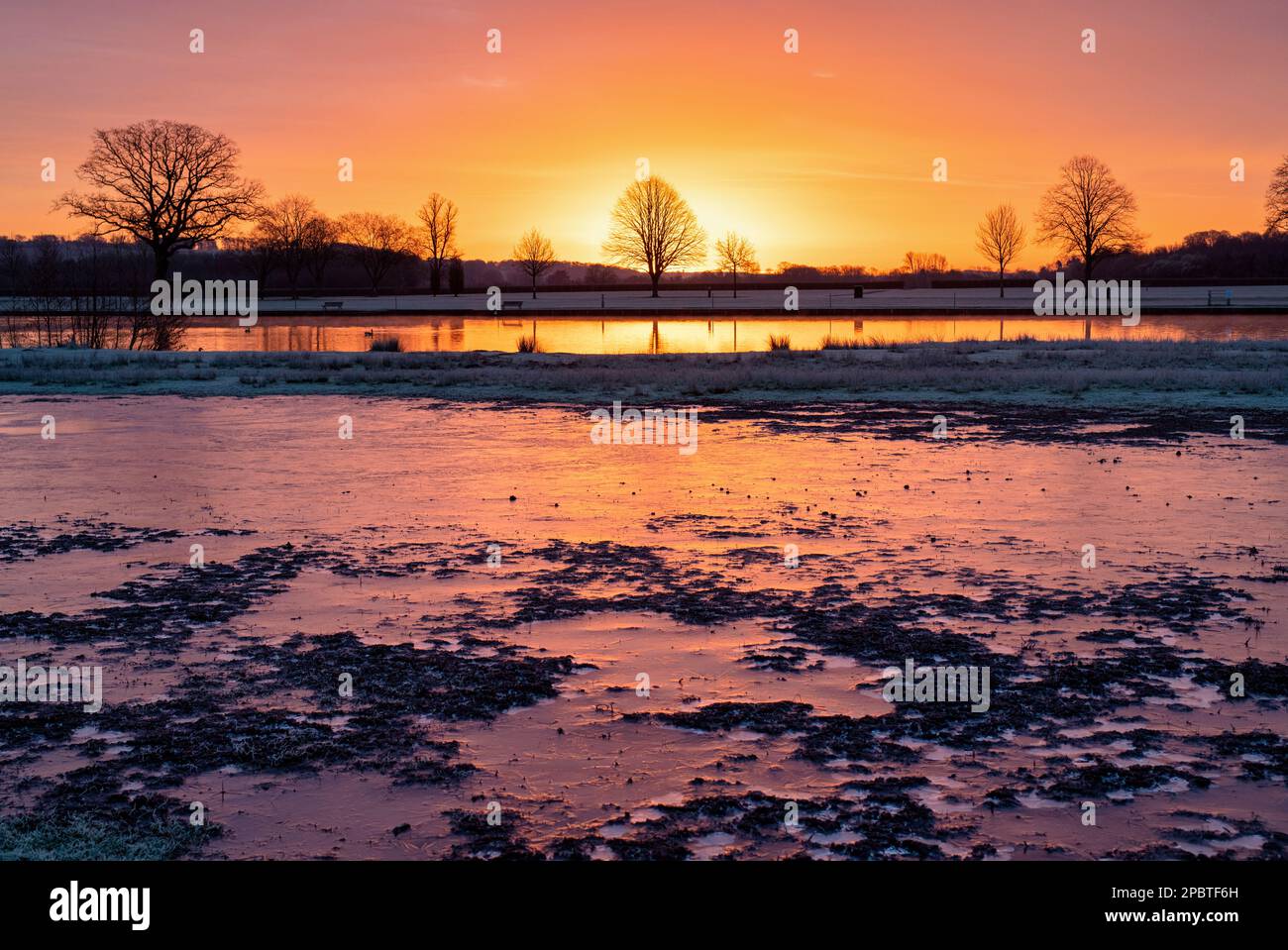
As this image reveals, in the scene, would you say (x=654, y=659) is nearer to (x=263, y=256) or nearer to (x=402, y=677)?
(x=402, y=677)

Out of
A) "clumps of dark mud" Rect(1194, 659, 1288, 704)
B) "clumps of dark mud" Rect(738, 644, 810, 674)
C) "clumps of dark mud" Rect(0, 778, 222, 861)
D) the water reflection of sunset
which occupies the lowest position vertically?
"clumps of dark mud" Rect(0, 778, 222, 861)

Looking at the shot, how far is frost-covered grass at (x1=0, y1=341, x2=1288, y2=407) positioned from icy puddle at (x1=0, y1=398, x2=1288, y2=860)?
11.8 metres

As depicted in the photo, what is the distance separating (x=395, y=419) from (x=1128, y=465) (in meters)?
13.5

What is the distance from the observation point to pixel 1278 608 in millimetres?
9398

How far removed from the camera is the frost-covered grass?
2792 cm

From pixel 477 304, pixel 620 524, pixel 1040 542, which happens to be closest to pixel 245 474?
Result: pixel 620 524

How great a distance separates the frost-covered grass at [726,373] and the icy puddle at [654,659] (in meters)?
11.8

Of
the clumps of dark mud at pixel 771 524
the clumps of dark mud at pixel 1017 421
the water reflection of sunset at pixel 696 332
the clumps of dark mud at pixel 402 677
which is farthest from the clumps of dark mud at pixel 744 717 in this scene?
the water reflection of sunset at pixel 696 332

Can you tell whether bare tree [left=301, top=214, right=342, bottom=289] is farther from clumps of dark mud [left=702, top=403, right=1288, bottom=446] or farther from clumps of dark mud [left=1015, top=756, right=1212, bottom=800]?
clumps of dark mud [left=1015, top=756, right=1212, bottom=800]

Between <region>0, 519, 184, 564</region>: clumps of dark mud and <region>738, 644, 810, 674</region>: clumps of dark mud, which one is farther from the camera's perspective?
<region>0, 519, 184, 564</region>: clumps of dark mud

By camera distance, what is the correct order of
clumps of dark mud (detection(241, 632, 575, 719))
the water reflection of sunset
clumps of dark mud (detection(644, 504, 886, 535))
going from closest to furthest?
clumps of dark mud (detection(241, 632, 575, 719)) < clumps of dark mud (detection(644, 504, 886, 535)) < the water reflection of sunset

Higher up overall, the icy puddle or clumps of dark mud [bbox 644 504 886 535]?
clumps of dark mud [bbox 644 504 886 535]

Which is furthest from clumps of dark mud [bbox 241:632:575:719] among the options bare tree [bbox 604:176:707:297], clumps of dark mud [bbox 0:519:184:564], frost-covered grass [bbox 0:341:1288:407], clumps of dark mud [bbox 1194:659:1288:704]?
bare tree [bbox 604:176:707:297]

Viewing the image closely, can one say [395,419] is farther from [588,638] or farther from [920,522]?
[588,638]
